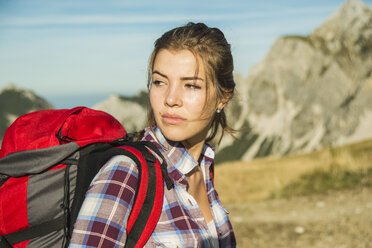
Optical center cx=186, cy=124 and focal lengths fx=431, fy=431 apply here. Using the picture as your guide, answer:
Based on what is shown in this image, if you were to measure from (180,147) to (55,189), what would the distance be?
2.32 feet

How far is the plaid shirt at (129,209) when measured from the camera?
5.17ft

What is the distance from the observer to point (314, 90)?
7219cm

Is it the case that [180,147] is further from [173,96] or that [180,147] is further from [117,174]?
[117,174]

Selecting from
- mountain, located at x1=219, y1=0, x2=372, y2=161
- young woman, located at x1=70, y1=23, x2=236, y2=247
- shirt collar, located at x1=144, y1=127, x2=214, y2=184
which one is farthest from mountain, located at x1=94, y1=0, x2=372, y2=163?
shirt collar, located at x1=144, y1=127, x2=214, y2=184

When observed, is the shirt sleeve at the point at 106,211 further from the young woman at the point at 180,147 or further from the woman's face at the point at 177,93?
the woman's face at the point at 177,93

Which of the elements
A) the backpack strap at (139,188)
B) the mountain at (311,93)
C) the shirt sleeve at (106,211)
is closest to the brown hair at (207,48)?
the backpack strap at (139,188)

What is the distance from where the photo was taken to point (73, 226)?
1644mm

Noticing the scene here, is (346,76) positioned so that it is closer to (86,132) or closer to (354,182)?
(354,182)

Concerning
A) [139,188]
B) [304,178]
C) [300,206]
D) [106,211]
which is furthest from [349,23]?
[106,211]

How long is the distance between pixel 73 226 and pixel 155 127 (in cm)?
78

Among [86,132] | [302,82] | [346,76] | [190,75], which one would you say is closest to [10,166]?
[86,132]

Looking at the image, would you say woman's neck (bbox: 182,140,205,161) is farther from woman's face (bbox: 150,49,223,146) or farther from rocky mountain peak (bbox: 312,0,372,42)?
rocky mountain peak (bbox: 312,0,372,42)

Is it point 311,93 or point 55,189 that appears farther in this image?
point 311,93

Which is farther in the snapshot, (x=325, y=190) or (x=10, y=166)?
(x=325, y=190)
